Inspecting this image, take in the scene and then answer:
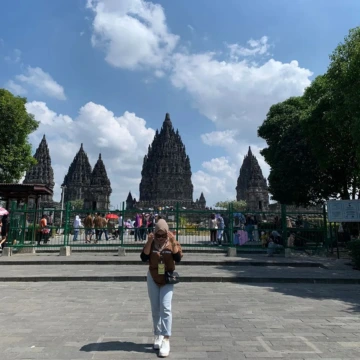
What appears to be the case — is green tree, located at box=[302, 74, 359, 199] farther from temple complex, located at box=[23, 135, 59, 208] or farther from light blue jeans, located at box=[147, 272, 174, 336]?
temple complex, located at box=[23, 135, 59, 208]

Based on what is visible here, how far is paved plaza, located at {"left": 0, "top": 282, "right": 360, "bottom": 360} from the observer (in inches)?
168

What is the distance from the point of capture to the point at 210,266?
1209cm

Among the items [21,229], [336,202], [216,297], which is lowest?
[216,297]

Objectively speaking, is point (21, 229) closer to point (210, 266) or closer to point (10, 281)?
point (10, 281)

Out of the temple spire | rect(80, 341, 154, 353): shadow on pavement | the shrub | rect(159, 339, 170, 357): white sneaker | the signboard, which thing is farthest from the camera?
the temple spire

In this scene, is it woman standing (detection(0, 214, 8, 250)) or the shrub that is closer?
the shrub

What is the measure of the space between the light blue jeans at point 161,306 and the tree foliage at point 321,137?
1036 centimetres

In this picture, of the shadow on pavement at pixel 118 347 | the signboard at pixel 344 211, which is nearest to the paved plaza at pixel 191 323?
the shadow on pavement at pixel 118 347

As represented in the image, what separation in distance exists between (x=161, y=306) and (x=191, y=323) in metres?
1.49

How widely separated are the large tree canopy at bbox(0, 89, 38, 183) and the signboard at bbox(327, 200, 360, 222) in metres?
22.6

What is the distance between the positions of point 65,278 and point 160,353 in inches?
254

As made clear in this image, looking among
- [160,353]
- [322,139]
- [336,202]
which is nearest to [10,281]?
[160,353]

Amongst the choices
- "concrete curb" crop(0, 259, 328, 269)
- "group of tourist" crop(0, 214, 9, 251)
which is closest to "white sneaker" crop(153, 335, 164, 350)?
"concrete curb" crop(0, 259, 328, 269)

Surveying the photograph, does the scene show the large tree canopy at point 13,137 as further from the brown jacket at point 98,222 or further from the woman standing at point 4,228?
the brown jacket at point 98,222
